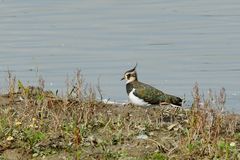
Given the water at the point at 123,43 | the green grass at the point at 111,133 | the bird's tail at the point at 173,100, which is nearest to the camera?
the green grass at the point at 111,133

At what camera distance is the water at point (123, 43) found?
1481 cm

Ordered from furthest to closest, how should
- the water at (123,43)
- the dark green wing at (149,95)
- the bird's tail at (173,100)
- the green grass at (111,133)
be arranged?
the water at (123,43) → the dark green wing at (149,95) → the bird's tail at (173,100) → the green grass at (111,133)

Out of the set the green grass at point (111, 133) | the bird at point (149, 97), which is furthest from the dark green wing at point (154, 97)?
the green grass at point (111, 133)

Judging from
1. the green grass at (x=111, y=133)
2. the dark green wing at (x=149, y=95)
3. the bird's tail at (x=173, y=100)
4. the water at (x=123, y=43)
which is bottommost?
the green grass at (x=111, y=133)

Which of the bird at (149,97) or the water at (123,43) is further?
the water at (123,43)

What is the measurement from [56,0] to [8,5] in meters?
1.44

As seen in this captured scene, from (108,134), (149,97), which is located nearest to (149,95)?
(149,97)

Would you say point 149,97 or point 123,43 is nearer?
point 149,97

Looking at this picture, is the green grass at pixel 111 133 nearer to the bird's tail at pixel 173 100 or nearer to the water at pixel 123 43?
the bird's tail at pixel 173 100

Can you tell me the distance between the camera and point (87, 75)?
1504 centimetres

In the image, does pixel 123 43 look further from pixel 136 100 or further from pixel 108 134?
pixel 108 134

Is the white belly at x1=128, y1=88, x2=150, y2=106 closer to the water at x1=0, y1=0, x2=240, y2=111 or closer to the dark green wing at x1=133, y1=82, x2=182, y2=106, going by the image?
the dark green wing at x1=133, y1=82, x2=182, y2=106

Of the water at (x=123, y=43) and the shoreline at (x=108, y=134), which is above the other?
the water at (x=123, y=43)

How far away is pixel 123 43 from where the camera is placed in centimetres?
1745
